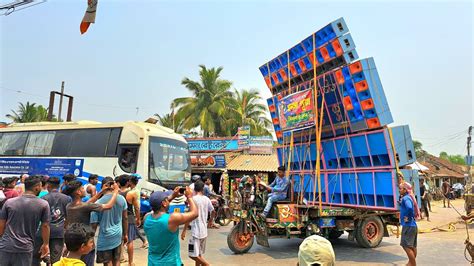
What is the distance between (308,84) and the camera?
8.91 m

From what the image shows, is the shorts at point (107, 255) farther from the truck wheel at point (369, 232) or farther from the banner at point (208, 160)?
the banner at point (208, 160)

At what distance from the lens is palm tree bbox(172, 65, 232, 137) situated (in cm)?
2652

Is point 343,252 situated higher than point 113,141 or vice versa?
point 113,141

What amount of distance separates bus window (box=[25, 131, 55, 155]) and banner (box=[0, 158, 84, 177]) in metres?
0.31

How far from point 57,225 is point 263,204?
15.7 ft

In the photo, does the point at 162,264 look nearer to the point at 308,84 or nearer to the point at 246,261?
the point at 246,261

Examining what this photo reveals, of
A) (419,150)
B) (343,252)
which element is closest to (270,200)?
(343,252)

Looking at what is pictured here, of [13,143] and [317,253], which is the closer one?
[317,253]

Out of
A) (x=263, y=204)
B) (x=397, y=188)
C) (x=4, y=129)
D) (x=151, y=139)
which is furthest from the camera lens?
(x=4, y=129)

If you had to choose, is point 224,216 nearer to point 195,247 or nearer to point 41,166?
point 41,166

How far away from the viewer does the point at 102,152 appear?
11922 millimetres

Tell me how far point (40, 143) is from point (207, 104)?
15.0 metres

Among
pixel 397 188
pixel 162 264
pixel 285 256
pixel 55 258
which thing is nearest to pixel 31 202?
pixel 55 258

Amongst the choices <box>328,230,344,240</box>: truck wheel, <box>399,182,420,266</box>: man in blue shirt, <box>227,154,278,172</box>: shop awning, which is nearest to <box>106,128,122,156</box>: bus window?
<box>328,230,344,240</box>: truck wheel
